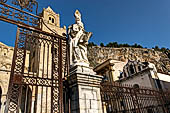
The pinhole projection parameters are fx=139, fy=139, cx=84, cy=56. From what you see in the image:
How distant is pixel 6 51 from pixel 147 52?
49.1 metres

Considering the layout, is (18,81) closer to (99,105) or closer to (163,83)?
(99,105)

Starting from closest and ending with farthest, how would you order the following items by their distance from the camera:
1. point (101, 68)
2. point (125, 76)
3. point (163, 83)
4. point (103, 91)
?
point (103, 91) → point (163, 83) → point (125, 76) → point (101, 68)

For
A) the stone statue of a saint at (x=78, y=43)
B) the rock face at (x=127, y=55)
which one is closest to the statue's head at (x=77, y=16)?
the stone statue of a saint at (x=78, y=43)

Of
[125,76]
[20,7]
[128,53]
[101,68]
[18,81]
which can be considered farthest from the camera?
[128,53]

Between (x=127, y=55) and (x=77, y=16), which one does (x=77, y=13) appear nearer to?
(x=77, y=16)

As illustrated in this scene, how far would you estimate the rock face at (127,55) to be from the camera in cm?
4416

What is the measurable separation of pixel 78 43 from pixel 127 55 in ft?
150

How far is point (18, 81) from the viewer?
163 inches

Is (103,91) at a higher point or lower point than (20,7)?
lower

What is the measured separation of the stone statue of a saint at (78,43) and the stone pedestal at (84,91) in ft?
1.31

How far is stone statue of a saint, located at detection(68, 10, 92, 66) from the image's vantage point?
5195mm

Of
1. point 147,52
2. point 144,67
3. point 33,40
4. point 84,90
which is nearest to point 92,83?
point 84,90

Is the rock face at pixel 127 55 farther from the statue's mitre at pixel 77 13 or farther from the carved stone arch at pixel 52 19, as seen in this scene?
the statue's mitre at pixel 77 13

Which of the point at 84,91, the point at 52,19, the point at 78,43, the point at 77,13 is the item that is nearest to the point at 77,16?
the point at 77,13
